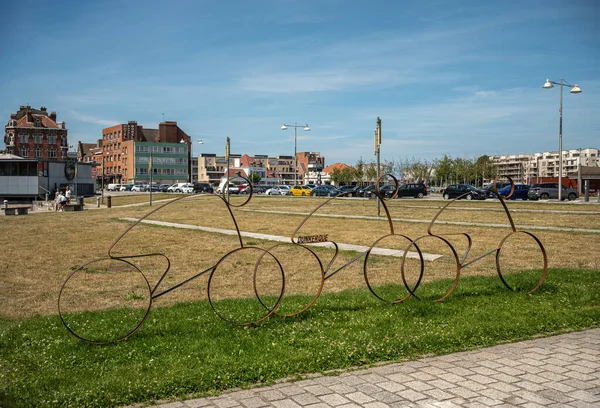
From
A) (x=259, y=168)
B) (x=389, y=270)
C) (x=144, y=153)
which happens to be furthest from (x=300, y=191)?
Result: (x=259, y=168)

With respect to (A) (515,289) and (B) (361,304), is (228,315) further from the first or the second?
Result: (A) (515,289)

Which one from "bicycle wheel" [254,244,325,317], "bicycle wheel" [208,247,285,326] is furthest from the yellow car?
"bicycle wheel" [208,247,285,326]

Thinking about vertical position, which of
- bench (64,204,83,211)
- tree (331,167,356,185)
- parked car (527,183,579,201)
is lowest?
bench (64,204,83,211)

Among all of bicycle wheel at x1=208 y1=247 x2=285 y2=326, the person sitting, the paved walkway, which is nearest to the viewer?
the paved walkway

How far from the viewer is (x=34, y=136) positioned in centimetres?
11075

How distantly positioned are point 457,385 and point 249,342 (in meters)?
2.29

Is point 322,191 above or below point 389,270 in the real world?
above

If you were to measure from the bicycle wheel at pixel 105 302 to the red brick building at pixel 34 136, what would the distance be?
109 m

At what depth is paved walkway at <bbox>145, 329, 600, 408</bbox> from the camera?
14.5 feet

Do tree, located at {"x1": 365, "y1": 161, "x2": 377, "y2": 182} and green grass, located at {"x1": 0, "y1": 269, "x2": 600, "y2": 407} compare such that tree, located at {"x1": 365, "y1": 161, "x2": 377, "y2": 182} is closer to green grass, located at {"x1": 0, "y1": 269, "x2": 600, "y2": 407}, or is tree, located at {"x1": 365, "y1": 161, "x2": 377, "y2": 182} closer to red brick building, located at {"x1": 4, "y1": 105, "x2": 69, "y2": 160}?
red brick building, located at {"x1": 4, "y1": 105, "x2": 69, "y2": 160}

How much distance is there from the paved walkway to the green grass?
0.26m

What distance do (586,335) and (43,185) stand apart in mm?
51265

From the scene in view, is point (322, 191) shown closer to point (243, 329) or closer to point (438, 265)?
point (438, 265)

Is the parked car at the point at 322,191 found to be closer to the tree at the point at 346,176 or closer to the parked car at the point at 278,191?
the parked car at the point at 278,191
